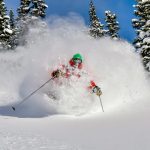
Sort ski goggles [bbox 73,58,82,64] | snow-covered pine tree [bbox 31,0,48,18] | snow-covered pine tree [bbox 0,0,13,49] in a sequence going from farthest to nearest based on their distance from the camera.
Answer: snow-covered pine tree [bbox 31,0,48,18] → snow-covered pine tree [bbox 0,0,13,49] → ski goggles [bbox 73,58,82,64]

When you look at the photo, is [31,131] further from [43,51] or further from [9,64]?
[9,64]

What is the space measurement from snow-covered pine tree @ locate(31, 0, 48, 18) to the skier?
29397 mm

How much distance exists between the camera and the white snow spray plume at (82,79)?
14827mm

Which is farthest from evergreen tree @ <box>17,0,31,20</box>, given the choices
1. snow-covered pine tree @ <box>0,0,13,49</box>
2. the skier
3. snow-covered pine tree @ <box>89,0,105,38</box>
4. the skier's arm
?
the skier's arm

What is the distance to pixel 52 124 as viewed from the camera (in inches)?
477

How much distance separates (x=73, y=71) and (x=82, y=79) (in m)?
0.49

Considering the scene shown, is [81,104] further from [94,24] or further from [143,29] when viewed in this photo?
[94,24]

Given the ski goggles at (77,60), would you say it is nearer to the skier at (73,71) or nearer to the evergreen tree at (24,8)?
the skier at (73,71)

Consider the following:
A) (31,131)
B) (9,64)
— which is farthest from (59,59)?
(9,64)

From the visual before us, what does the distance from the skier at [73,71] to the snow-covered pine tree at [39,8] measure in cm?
2940

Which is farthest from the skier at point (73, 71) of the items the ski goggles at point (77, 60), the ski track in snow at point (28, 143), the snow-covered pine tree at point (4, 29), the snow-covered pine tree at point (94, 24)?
the snow-covered pine tree at point (94, 24)

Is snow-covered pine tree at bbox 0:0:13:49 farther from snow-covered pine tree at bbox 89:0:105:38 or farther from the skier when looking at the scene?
the skier

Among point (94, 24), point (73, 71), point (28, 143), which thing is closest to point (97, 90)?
point (73, 71)

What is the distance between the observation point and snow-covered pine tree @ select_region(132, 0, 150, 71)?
31453 millimetres
